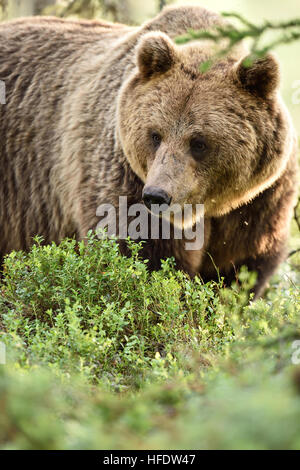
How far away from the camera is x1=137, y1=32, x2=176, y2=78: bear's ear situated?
469cm

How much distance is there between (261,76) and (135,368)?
234 centimetres

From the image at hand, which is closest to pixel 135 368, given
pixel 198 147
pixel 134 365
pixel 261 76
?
pixel 134 365

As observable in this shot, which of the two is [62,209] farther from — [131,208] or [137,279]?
[137,279]

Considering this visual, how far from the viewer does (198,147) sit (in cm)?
457

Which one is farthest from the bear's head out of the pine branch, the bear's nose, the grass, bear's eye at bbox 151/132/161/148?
the pine branch

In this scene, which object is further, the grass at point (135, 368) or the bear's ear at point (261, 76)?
the bear's ear at point (261, 76)

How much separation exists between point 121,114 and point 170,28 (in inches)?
38.7

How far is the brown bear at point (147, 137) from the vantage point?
4566 millimetres

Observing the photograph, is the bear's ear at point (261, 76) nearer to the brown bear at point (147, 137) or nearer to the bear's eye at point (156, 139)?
the brown bear at point (147, 137)

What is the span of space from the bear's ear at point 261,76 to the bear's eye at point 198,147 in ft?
1.78

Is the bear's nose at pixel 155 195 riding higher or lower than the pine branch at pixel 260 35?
lower

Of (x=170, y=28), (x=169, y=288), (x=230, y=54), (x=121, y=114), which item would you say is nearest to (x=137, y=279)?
(x=169, y=288)

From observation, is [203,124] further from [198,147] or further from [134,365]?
[134,365]

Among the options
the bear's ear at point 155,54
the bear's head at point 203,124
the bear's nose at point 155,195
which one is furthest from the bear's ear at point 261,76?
the bear's nose at point 155,195
